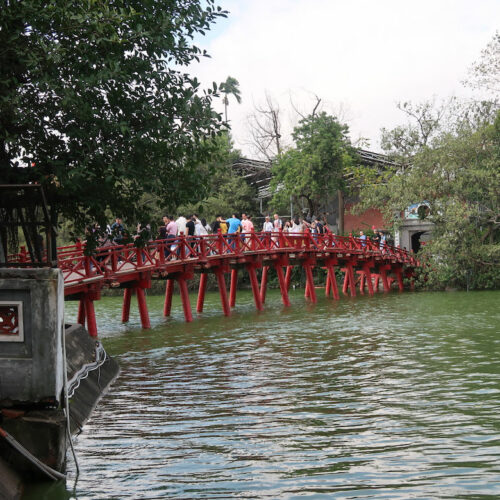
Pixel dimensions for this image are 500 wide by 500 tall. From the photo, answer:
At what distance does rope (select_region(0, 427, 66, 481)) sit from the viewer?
7410 millimetres

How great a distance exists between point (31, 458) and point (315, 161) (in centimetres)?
3769

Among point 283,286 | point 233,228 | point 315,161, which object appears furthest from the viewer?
point 315,161

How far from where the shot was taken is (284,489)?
7.68 meters

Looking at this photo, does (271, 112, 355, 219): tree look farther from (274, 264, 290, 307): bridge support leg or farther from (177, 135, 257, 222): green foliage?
(274, 264, 290, 307): bridge support leg

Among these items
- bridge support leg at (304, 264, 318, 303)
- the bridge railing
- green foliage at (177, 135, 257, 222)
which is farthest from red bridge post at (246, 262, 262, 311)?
green foliage at (177, 135, 257, 222)

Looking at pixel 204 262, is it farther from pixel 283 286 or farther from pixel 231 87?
pixel 231 87

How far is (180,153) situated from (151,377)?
427cm

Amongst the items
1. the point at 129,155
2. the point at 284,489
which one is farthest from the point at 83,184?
the point at 284,489

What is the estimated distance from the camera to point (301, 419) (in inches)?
416

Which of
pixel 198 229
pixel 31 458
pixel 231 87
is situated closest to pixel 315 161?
pixel 198 229

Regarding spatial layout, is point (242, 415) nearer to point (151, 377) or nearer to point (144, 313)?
point (151, 377)

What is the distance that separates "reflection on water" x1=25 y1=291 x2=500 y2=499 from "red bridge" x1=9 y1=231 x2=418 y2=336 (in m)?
2.32

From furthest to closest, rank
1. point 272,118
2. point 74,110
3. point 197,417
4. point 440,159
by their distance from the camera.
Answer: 1. point 272,118
2. point 440,159
3. point 74,110
4. point 197,417

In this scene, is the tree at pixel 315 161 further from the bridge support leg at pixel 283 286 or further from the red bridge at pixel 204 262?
the bridge support leg at pixel 283 286
